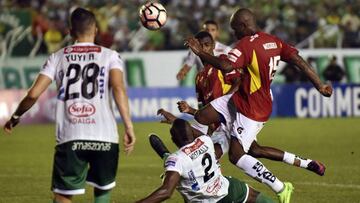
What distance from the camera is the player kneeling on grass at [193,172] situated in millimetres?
10516

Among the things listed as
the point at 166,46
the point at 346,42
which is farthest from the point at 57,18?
the point at 346,42

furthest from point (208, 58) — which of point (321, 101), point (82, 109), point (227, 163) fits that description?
point (321, 101)

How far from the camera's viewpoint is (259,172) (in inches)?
497

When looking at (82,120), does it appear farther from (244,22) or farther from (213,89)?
(213,89)

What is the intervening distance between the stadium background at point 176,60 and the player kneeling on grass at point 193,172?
33.3 ft

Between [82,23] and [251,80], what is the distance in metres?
3.51

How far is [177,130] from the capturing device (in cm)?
1082

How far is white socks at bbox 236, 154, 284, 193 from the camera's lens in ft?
41.2

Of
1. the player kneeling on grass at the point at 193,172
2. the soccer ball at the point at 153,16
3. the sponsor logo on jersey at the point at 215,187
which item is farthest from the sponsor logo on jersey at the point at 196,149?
the soccer ball at the point at 153,16

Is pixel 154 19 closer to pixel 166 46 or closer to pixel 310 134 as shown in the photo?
pixel 310 134

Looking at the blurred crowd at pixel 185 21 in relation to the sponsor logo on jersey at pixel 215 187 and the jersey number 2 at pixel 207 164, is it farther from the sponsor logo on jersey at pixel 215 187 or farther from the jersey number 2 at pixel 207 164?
the jersey number 2 at pixel 207 164

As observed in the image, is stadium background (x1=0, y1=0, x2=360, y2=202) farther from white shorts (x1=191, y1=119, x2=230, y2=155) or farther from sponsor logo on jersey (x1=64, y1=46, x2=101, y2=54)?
sponsor logo on jersey (x1=64, y1=46, x2=101, y2=54)

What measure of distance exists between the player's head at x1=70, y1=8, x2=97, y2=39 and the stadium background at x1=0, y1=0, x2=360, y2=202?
1126 centimetres

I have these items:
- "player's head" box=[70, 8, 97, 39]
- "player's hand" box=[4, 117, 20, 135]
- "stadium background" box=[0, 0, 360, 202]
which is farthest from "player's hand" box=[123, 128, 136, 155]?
"stadium background" box=[0, 0, 360, 202]
